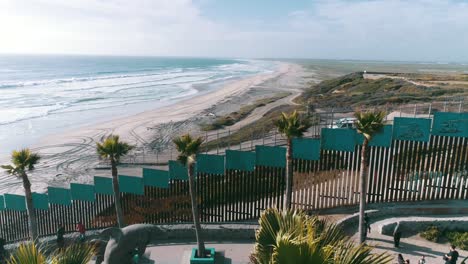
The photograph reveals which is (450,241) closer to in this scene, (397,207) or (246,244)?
(397,207)

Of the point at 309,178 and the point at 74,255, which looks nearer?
the point at 74,255

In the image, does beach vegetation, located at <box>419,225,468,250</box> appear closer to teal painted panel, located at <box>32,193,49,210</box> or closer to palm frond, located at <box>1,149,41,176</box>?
palm frond, located at <box>1,149,41,176</box>

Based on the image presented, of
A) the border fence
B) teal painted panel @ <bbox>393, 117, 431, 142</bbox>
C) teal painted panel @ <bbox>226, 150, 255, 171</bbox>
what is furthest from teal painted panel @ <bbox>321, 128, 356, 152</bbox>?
teal painted panel @ <bbox>226, 150, 255, 171</bbox>

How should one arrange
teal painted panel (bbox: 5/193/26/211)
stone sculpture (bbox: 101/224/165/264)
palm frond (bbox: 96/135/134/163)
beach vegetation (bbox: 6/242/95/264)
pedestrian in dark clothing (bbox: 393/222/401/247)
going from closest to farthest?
beach vegetation (bbox: 6/242/95/264), stone sculpture (bbox: 101/224/165/264), pedestrian in dark clothing (bbox: 393/222/401/247), palm frond (bbox: 96/135/134/163), teal painted panel (bbox: 5/193/26/211)

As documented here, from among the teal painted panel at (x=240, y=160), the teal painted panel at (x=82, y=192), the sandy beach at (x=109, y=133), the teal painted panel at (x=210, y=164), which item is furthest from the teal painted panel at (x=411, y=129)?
the sandy beach at (x=109, y=133)

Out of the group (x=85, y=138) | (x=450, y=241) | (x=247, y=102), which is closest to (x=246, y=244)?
(x=450, y=241)

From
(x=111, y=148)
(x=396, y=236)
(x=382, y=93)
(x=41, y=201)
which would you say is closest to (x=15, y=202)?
(x=41, y=201)

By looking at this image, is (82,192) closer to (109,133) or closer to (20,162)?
(20,162)
